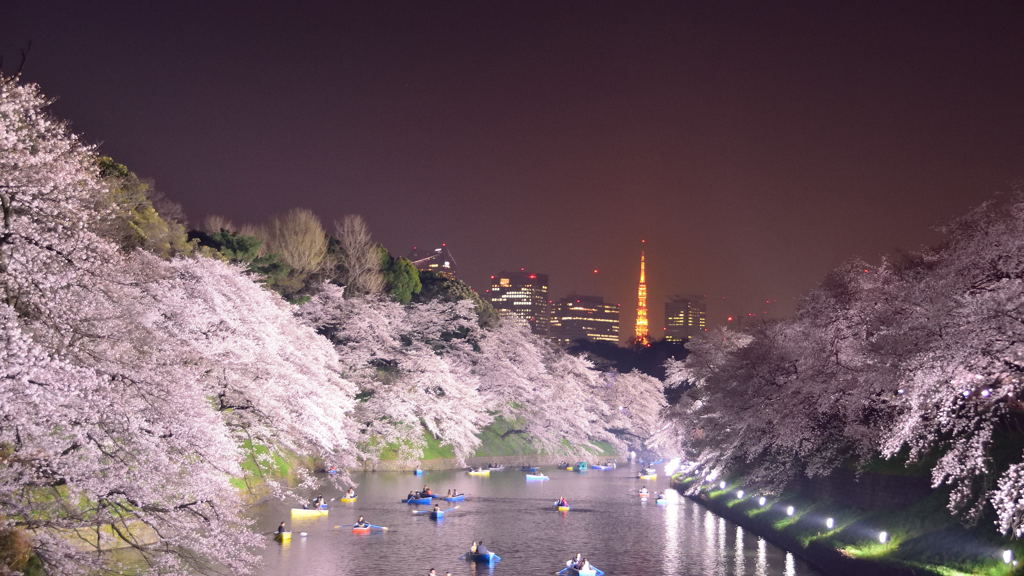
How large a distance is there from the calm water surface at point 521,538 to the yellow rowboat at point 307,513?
1.54 ft

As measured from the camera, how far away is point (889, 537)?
2341cm

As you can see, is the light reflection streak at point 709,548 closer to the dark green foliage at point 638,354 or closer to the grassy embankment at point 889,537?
the grassy embankment at point 889,537

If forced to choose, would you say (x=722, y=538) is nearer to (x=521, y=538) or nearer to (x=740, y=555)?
(x=740, y=555)

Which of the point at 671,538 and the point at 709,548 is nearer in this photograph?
the point at 709,548

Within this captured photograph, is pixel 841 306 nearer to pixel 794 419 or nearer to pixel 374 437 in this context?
pixel 794 419

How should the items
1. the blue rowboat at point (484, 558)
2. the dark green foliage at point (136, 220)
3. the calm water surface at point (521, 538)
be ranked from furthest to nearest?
the dark green foliage at point (136, 220) → the blue rowboat at point (484, 558) → the calm water surface at point (521, 538)

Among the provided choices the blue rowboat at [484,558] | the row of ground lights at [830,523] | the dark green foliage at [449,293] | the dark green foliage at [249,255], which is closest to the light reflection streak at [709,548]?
the row of ground lights at [830,523]

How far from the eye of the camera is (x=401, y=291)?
63.3m

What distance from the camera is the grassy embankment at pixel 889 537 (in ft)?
62.4

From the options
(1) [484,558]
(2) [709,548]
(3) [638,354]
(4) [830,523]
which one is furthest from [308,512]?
(3) [638,354]

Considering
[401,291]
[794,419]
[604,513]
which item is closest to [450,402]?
[401,291]

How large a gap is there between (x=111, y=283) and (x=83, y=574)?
19.2ft

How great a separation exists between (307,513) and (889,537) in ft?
72.5

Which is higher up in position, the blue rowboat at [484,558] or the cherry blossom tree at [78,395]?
the cherry blossom tree at [78,395]
